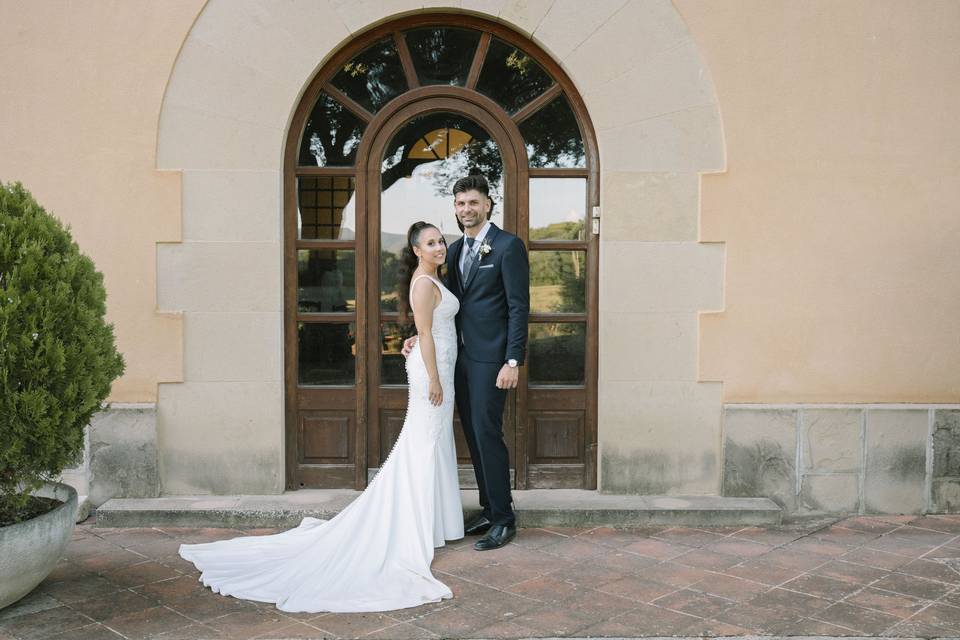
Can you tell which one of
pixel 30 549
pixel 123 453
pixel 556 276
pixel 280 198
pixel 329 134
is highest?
pixel 329 134

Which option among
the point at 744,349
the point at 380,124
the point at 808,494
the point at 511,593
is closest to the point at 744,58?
the point at 744,349

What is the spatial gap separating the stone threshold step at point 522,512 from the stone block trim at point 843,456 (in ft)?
0.83

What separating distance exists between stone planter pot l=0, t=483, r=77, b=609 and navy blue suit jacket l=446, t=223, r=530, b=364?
2.27 metres

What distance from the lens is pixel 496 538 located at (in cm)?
484

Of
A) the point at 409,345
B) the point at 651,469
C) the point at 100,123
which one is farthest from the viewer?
the point at 651,469

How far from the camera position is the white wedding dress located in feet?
13.3

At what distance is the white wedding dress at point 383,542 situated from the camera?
405 cm

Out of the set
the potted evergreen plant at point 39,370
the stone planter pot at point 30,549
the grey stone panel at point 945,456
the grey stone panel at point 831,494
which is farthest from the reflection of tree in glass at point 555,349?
the stone planter pot at point 30,549

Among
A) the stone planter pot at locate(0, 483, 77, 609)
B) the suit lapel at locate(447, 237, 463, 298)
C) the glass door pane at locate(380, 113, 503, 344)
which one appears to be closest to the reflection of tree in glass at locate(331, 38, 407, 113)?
the glass door pane at locate(380, 113, 503, 344)

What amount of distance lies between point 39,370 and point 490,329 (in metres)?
2.30

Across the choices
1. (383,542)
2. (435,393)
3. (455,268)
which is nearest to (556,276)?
(455,268)

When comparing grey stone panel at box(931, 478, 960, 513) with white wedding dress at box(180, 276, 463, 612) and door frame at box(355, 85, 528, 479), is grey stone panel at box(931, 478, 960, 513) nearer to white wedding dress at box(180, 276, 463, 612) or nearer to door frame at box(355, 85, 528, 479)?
door frame at box(355, 85, 528, 479)

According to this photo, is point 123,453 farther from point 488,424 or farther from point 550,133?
point 550,133

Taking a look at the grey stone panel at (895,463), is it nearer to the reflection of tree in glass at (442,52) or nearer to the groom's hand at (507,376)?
the groom's hand at (507,376)
